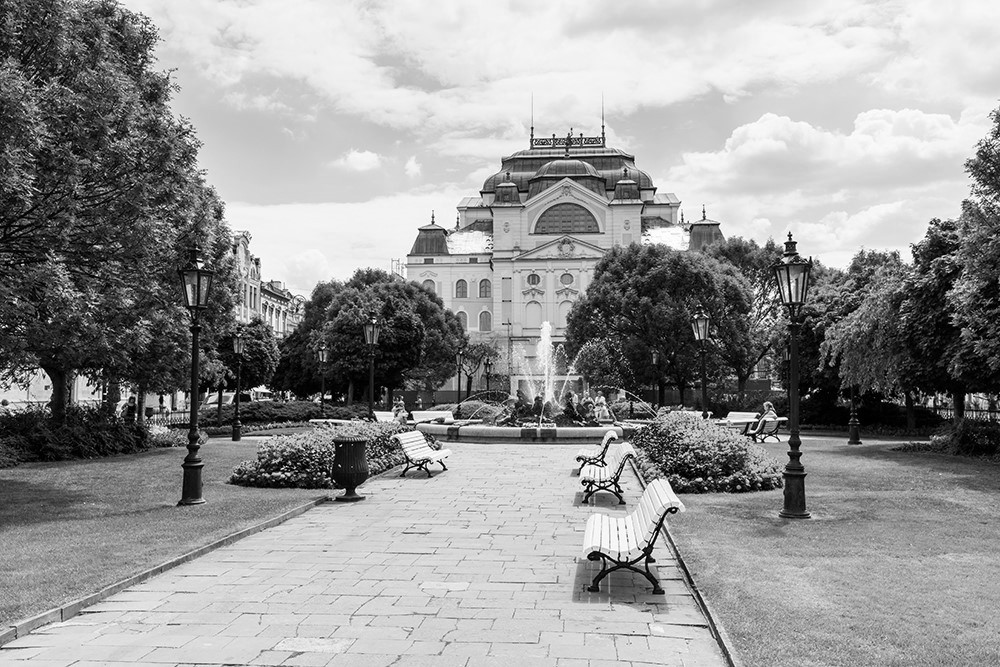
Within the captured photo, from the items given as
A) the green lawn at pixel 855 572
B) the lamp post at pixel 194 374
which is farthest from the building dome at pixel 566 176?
the lamp post at pixel 194 374

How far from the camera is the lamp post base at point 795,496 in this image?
1061cm

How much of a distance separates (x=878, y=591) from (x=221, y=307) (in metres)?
20.7

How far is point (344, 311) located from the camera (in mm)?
51562

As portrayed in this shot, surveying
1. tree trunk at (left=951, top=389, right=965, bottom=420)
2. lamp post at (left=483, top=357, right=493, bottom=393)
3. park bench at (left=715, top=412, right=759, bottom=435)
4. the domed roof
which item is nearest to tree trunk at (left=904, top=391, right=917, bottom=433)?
tree trunk at (left=951, top=389, right=965, bottom=420)

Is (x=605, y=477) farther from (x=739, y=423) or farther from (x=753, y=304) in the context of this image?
(x=753, y=304)

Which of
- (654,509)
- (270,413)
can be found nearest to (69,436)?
(270,413)

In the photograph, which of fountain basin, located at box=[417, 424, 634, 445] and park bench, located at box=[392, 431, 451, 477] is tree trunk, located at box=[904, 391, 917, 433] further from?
park bench, located at box=[392, 431, 451, 477]

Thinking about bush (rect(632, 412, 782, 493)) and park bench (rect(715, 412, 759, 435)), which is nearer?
bush (rect(632, 412, 782, 493))

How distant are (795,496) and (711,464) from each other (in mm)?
2942

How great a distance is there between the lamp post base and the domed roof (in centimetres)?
7721

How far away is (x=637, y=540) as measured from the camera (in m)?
7.05

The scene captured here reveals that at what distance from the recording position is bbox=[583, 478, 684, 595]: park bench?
6698 millimetres

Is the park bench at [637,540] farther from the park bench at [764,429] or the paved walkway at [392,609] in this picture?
the park bench at [764,429]

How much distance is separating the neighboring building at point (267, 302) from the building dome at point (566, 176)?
90.0 feet
